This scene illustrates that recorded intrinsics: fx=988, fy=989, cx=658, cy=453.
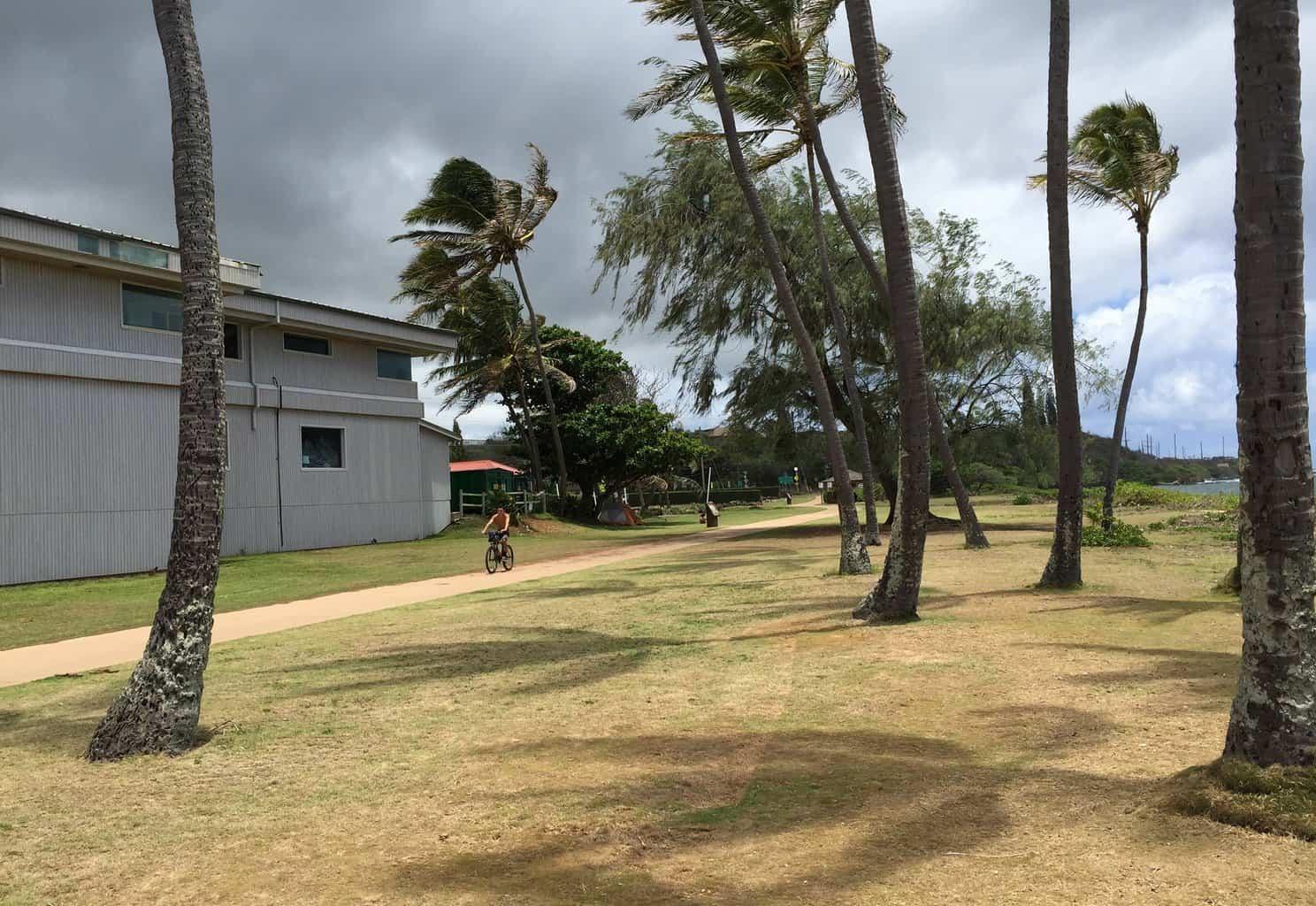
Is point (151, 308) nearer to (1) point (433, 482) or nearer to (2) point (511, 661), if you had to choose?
(1) point (433, 482)

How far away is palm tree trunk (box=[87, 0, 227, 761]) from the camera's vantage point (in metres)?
6.09

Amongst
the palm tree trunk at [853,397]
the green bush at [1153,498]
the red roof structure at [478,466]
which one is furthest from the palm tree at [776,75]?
the red roof structure at [478,466]

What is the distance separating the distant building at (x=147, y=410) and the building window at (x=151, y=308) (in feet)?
0.09

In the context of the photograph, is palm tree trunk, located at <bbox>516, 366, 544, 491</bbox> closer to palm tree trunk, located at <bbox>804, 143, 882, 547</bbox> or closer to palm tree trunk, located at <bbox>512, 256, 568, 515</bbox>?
palm tree trunk, located at <bbox>512, 256, 568, 515</bbox>

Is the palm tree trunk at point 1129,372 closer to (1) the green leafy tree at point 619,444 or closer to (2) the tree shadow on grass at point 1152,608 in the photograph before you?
(2) the tree shadow on grass at point 1152,608

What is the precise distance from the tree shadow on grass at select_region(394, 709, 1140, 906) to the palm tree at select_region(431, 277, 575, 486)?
34.4 m

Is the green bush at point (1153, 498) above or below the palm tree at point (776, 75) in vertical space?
below

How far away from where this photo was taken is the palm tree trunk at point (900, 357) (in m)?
10.3

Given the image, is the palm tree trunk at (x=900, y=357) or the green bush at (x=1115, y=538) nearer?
the palm tree trunk at (x=900, y=357)

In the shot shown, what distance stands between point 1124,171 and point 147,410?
2174 cm

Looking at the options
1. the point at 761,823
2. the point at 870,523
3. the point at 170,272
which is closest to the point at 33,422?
the point at 170,272

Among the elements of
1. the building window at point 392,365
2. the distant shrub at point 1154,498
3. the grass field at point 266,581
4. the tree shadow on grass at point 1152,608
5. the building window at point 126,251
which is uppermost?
the building window at point 126,251

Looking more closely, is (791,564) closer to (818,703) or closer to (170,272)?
(818,703)

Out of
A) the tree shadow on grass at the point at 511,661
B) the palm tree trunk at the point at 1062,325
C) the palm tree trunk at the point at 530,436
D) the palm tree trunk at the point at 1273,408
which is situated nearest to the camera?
the palm tree trunk at the point at 1273,408
